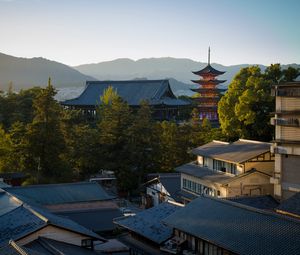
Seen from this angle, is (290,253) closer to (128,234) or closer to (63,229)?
(63,229)

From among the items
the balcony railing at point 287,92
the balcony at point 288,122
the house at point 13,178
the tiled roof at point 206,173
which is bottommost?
the house at point 13,178

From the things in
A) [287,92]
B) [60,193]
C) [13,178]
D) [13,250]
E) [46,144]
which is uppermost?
[287,92]

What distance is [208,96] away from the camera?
220ft

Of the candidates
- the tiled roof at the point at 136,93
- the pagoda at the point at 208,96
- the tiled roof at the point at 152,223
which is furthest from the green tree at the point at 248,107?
the pagoda at the point at 208,96

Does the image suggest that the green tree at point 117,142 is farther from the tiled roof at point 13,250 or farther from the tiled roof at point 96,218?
the tiled roof at point 13,250

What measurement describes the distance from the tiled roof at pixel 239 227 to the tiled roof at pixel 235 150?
9300mm

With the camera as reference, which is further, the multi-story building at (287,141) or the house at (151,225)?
the multi-story building at (287,141)

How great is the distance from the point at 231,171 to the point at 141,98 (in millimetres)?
35614

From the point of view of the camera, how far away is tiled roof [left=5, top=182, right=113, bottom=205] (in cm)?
2778

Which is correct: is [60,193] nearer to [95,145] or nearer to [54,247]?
[54,247]

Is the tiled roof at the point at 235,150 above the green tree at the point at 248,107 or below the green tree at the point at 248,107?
below

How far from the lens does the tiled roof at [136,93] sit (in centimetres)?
6475

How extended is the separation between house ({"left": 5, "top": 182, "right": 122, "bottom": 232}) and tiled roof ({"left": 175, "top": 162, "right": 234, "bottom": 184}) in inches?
275

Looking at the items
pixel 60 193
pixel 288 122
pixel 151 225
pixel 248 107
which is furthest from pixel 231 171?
pixel 60 193
